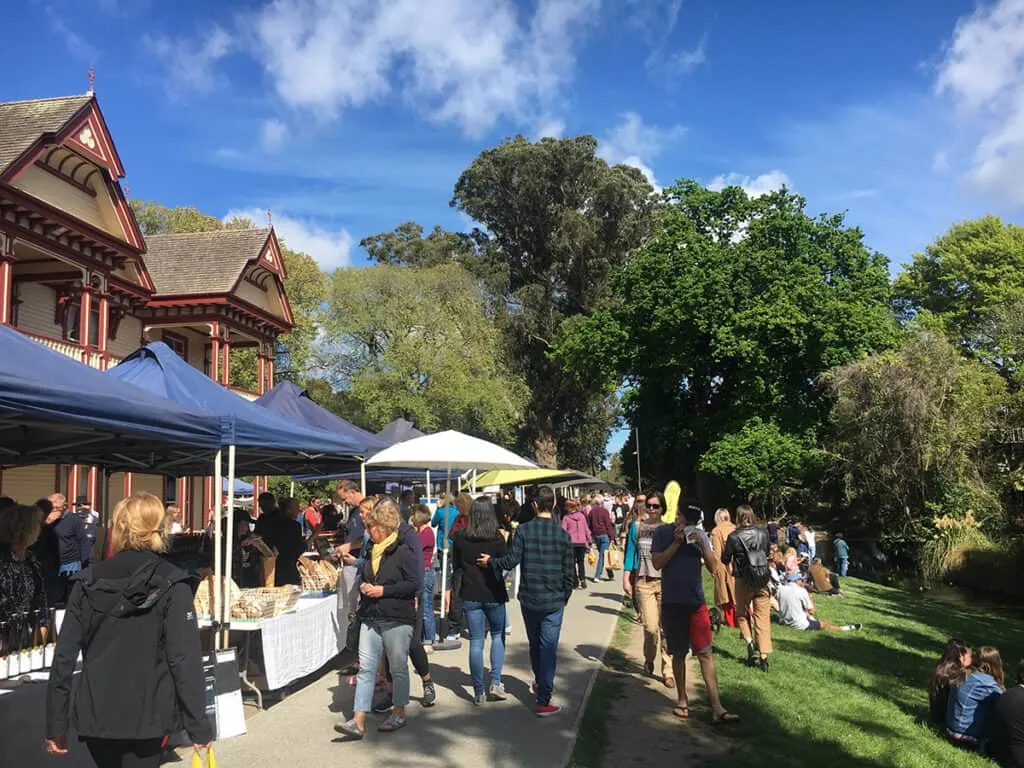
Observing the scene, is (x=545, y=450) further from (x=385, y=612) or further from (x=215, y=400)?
(x=385, y=612)

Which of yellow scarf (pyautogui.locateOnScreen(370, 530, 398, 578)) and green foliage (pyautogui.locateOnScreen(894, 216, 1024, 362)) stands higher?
green foliage (pyautogui.locateOnScreen(894, 216, 1024, 362))

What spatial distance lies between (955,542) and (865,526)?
5509mm

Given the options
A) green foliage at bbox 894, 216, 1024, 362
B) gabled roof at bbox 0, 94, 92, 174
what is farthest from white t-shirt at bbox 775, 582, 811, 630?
green foliage at bbox 894, 216, 1024, 362

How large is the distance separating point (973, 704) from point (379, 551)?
17.1 feet

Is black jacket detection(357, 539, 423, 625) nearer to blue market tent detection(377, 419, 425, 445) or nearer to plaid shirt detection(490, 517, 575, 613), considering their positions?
plaid shirt detection(490, 517, 575, 613)

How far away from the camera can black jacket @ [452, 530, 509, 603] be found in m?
7.07

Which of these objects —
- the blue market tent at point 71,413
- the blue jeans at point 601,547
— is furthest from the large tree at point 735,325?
the blue market tent at point 71,413

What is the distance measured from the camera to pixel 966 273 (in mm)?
44062

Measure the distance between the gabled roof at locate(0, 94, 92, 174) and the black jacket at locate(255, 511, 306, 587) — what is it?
13.3 metres

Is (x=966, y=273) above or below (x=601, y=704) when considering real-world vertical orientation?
above

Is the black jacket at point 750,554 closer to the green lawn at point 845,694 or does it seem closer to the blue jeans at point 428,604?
the green lawn at point 845,694

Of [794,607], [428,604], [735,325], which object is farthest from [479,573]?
[735,325]

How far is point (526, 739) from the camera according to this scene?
6.19 m

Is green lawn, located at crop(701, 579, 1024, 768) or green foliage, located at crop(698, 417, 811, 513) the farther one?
green foliage, located at crop(698, 417, 811, 513)
